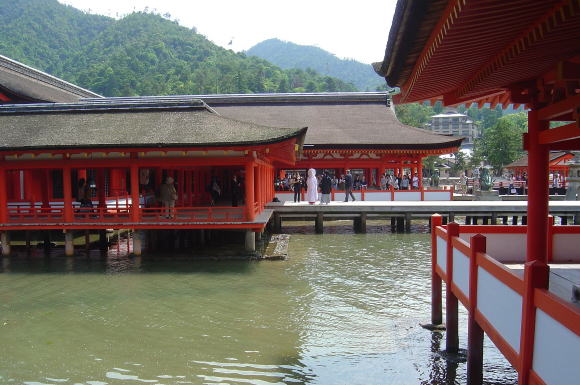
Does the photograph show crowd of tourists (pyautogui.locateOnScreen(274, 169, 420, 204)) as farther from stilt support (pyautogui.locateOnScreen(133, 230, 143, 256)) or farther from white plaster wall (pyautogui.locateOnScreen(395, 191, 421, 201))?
stilt support (pyautogui.locateOnScreen(133, 230, 143, 256))

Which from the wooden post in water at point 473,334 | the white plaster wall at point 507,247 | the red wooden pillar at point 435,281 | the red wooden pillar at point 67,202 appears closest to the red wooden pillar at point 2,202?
the red wooden pillar at point 67,202

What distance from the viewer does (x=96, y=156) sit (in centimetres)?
1517

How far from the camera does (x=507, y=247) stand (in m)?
7.78

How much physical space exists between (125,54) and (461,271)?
321 ft

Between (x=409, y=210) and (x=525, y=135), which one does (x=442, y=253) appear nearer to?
(x=525, y=135)

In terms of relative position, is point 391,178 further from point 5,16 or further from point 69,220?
point 5,16

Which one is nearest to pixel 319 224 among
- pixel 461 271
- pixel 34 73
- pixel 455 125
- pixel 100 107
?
pixel 100 107

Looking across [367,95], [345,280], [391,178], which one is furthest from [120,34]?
[345,280]

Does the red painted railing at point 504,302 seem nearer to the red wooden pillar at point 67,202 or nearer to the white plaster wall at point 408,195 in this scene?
the red wooden pillar at point 67,202

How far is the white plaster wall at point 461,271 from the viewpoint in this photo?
6.55 metres

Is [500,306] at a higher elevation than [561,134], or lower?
lower

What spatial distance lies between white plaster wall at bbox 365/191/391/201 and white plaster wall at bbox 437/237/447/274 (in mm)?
15498

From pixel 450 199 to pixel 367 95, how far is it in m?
11.5

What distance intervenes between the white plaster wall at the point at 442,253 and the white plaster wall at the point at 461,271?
547 mm
